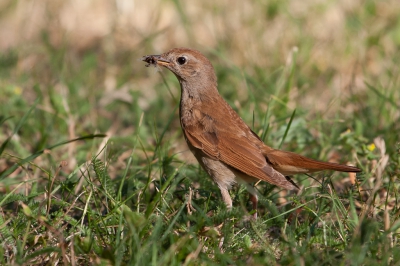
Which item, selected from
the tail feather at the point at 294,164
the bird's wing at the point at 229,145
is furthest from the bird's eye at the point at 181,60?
the tail feather at the point at 294,164

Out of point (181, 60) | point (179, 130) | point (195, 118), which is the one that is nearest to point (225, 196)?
point (195, 118)

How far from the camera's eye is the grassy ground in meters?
4.01

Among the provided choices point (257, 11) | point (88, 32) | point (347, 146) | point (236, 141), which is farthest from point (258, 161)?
point (88, 32)

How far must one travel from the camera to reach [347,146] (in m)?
5.77

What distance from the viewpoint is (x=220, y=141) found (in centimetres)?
514

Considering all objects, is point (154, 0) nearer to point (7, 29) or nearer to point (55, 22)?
point (55, 22)

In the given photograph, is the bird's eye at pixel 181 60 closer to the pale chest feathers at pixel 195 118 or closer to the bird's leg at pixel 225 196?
the pale chest feathers at pixel 195 118

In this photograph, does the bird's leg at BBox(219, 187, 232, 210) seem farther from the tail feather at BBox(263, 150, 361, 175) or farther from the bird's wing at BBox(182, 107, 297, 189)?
the tail feather at BBox(263, 150, 361, 175)

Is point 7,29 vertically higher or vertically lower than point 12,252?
higher

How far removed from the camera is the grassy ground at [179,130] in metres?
4.01

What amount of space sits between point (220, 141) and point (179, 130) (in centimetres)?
151

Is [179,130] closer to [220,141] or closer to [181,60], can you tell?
[181,60]

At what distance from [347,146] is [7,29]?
5.41m

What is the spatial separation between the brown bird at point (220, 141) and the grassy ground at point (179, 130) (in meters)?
0.17
